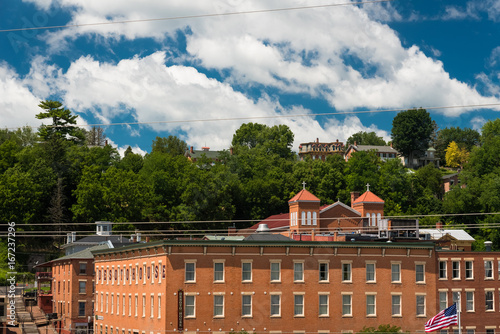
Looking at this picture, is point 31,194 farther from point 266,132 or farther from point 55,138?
point 266,132

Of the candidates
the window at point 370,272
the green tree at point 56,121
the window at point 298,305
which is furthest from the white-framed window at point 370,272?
the green tree at point 56,121

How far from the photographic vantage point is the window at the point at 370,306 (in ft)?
219

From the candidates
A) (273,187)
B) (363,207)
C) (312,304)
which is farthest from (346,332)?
(273,187)

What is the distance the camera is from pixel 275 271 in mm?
65250

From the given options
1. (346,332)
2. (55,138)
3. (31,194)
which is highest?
(55,138)

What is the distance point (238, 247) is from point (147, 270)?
8.60m

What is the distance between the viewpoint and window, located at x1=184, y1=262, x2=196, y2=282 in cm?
6281

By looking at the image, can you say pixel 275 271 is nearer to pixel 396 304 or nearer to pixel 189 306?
pixel 189 306

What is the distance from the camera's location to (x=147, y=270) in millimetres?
66938

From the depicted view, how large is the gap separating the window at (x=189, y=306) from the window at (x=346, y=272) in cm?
1335

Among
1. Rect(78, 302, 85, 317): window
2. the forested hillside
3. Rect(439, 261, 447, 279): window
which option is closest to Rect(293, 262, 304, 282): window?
Rect(439, 261, 447, 279): window

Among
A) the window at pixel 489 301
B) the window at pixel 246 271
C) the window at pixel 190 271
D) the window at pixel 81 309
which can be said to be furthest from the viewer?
the window at pixel 81 309

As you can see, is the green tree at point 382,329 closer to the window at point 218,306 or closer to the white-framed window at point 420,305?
the white-framed window at point 420,305

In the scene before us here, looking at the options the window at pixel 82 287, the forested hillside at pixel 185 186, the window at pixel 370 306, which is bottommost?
the window at pixel 82 287
